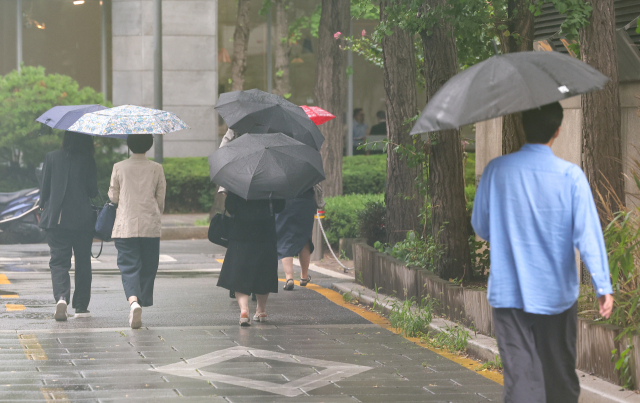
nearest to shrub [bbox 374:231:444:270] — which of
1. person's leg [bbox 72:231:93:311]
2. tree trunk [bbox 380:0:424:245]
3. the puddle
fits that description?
tree trunk [bbox 380:0:424:245]

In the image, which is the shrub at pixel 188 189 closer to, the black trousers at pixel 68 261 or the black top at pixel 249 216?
the black trousers at pixel 68 261

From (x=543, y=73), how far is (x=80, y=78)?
66.2 ft

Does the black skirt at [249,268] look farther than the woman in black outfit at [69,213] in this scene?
No

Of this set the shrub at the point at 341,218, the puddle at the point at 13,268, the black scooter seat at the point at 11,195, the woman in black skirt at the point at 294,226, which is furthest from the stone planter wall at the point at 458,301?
the black scooter seat at the point at 11,195

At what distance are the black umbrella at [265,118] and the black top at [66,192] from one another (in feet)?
5.30

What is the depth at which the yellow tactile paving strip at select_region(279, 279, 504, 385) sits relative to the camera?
254 inches

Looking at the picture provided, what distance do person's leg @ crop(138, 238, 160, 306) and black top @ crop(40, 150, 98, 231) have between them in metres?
0.61

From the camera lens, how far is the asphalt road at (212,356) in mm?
5840

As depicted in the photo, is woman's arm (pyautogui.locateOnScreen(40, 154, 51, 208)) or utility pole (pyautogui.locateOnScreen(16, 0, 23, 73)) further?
utility pole (pyautogui.locateOnScreen(16, 0, 23, 73))

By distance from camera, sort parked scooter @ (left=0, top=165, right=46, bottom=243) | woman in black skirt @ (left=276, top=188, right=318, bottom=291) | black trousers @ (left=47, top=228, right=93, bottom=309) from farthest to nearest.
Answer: parked scooter @ (left=0, top=165, right=46, bottom=243), woman in black skirt @ (left=276, top=188, right=318, bottom=291), black trousers @ (left=47, top=228, right=93, bottom=309)

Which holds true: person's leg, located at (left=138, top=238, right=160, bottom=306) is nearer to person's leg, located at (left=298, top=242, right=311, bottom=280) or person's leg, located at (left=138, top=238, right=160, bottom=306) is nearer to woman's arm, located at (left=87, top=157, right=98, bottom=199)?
woman's arm, located at (left=87, top=157, right=98, bottom=199)

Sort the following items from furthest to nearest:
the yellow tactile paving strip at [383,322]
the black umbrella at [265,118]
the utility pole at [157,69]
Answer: the utility pole at [157,69]
the black umbrella at [265,118]
the yellow tactile paving strip at [383,322]

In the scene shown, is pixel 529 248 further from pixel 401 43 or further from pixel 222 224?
pixel 401 43

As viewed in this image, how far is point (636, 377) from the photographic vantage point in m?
5.32
